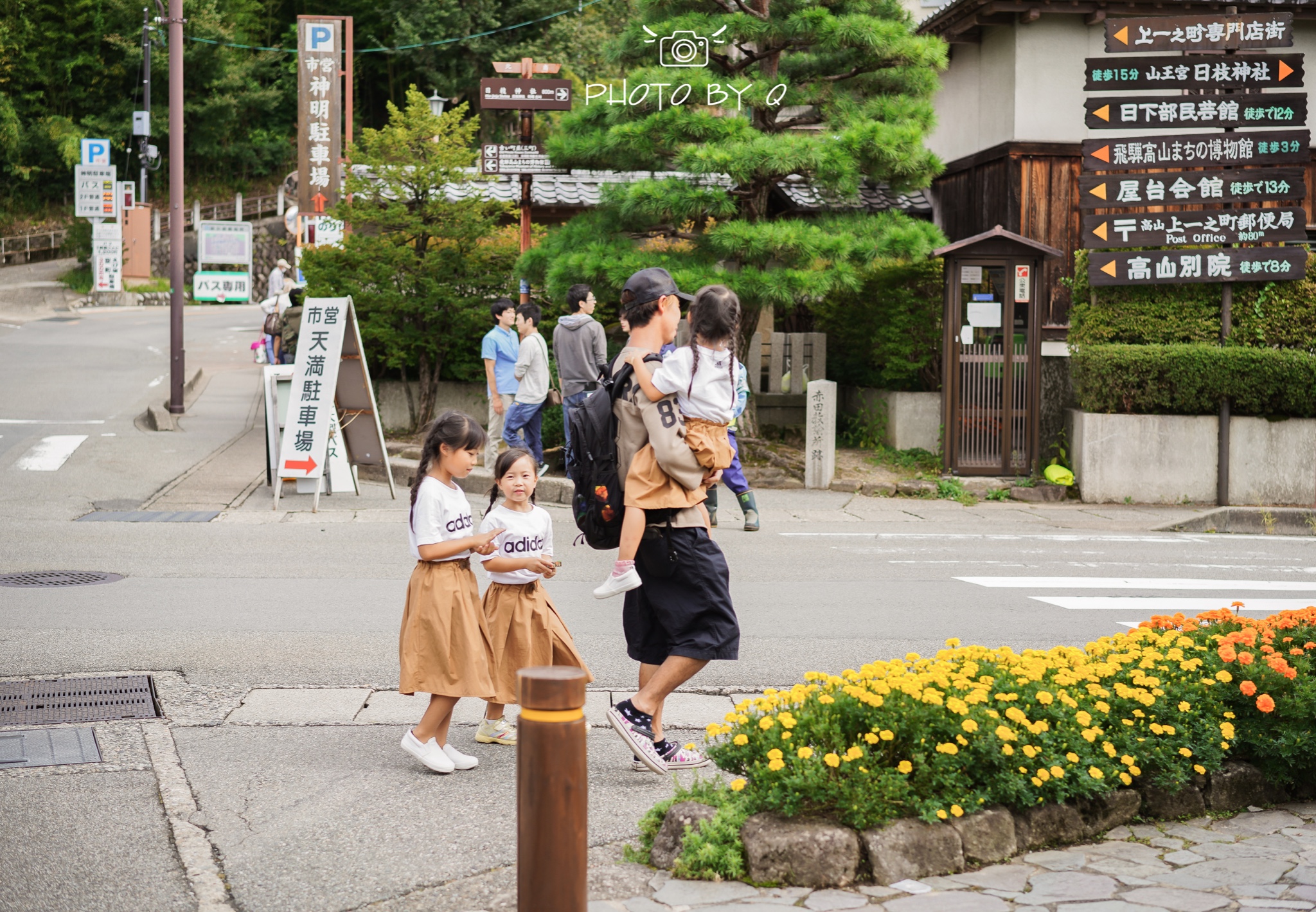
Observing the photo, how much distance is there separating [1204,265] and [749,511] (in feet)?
22.2

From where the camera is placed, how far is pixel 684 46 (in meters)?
15.0

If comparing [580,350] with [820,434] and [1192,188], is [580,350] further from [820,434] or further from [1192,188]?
[1192,188]

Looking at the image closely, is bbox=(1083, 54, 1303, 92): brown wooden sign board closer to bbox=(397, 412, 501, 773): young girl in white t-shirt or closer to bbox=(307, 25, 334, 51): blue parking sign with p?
bbox=(397, 412, 501, 773): young girl in white t-shirt

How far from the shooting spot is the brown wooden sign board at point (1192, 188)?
565 inches

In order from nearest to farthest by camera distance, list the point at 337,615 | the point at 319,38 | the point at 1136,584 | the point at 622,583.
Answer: the point at 622,583, the point at 337,615, the point at 1136,584, the point at 319,38

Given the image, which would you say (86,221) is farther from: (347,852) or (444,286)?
(347,852)

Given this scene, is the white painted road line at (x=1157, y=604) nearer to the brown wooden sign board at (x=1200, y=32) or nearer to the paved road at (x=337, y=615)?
the paved road at (x=337, y=615)

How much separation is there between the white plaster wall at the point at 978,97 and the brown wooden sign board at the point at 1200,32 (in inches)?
111

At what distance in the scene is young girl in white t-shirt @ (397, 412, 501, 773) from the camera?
4.88 metres

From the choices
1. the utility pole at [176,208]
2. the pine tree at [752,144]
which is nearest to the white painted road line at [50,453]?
the utility pole at [176,208]

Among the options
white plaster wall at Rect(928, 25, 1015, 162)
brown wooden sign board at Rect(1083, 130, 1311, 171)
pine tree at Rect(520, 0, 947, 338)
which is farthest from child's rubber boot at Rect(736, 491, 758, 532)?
white plaster wall at Rect(928, 25, 1015, 162)

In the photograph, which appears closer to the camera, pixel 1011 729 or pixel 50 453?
pixel 1011 729

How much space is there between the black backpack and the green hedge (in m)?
10.9

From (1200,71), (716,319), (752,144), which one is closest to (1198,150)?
(1200,71)
